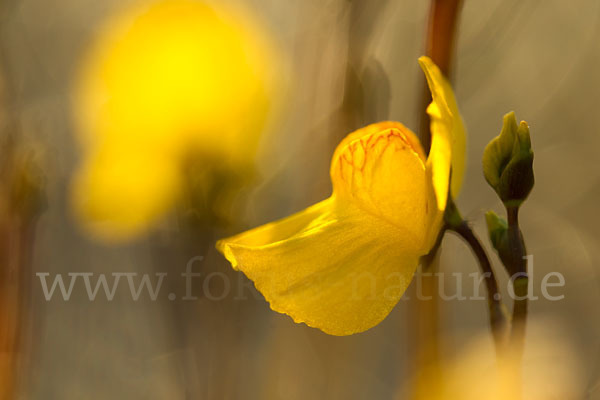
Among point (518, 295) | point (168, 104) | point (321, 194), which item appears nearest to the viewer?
point (518, 295)

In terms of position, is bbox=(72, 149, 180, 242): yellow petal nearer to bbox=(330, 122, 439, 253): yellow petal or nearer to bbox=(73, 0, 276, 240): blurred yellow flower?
bbox=(73, 0, 276, 240): blurred yellow flower

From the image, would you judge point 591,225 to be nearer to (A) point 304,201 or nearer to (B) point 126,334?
(A) point 304,201

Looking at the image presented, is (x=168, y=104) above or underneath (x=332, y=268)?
above

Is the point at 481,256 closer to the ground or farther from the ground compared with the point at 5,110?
closer to the ground

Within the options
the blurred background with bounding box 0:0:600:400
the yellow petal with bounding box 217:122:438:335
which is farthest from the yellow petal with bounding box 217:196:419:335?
the blurred background with bounding box 0:0:600:400

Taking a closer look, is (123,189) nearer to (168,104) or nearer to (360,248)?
(168,104)

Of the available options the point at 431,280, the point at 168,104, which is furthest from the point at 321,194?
the point at 431,280

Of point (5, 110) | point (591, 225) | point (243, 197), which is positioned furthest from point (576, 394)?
point (5, 110)
